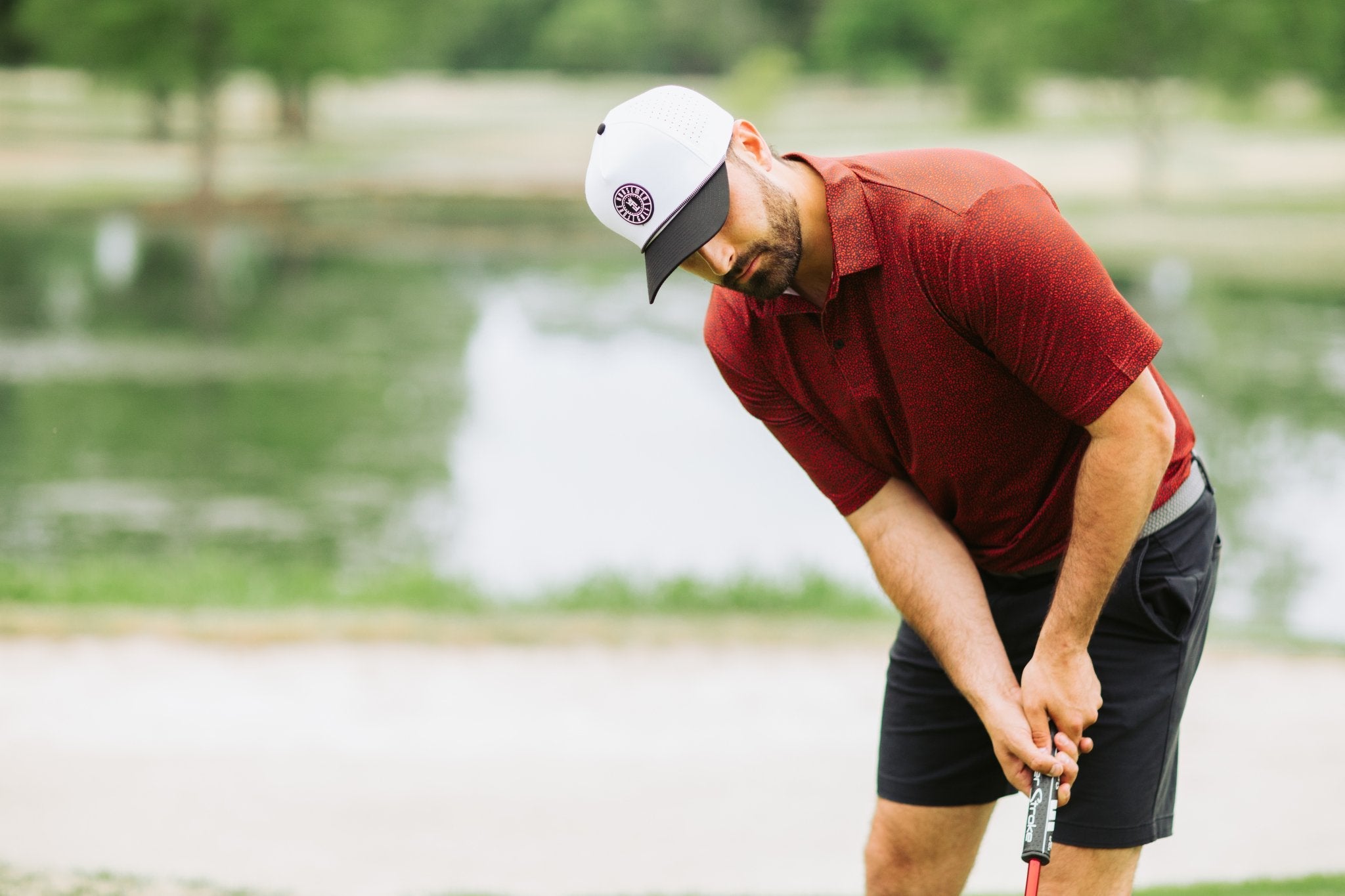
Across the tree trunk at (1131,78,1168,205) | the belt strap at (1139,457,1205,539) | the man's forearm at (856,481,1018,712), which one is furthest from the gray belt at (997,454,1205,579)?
the tree trunk at (1131,78,1168,205)

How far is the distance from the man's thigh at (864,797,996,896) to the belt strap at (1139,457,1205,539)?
1.87 ft

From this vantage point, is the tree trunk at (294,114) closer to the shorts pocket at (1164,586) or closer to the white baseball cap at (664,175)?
the white baseball cap at (664,175)

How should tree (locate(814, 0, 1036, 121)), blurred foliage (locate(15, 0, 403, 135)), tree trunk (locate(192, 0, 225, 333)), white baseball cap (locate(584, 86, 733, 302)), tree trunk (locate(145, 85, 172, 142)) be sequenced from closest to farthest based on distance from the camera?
white baseball cap (locate(584, 86, 733, 302))
blurred foliage (locate(15, 0, 403, 135))
tree trunk (locate(192, 0, 225, 333))
tree (locate(814, 0, 1036, 121))
tree trunk (locate(145, 85, 172, 142))

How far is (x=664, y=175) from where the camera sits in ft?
6.64

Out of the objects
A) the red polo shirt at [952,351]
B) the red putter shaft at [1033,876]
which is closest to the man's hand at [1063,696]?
the red putter shaft at [1033,876]

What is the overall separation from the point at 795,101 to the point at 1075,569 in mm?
45259

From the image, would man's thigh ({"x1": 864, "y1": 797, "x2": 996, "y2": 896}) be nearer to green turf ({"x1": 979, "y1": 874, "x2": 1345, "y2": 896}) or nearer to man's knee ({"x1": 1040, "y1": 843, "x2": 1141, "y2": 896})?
man's knee ({"x1": 1040, "y1": 843, "x2": 1141, "y2": 896})

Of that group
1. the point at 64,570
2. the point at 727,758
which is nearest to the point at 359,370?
the point at 64,570

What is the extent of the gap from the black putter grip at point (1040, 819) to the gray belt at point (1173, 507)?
33 centimetres

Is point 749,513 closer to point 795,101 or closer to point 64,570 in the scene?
point 64,570

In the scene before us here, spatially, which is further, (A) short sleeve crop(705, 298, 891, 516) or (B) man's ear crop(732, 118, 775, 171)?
(A) short sleeve crop(705, 298, 891, 516)

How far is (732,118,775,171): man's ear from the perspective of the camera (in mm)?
2098

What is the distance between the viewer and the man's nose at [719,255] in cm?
203

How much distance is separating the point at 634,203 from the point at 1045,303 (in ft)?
1.86
